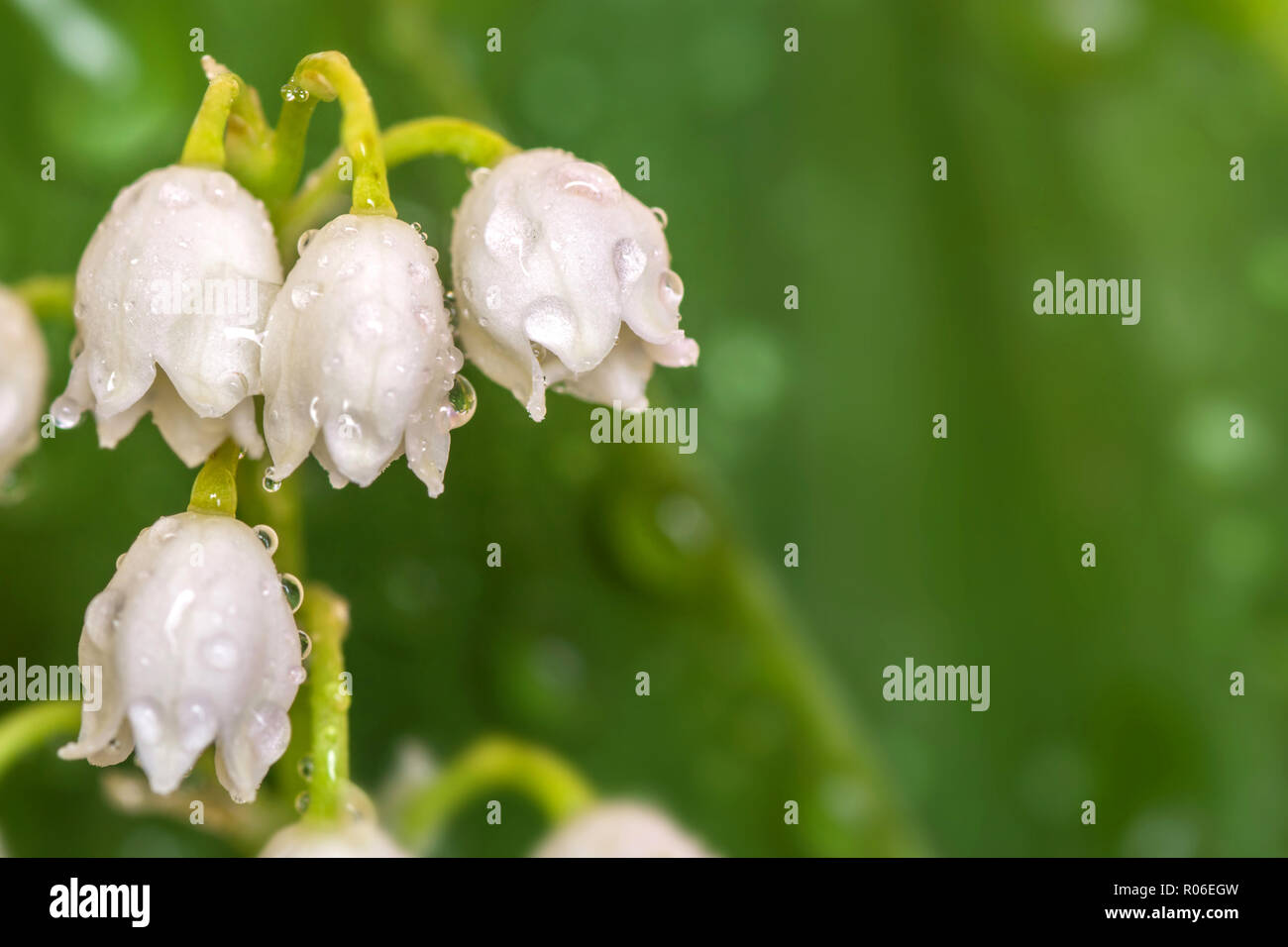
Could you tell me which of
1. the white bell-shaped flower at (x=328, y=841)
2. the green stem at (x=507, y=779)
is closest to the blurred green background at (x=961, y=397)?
the green stem at (x=507, y=779)

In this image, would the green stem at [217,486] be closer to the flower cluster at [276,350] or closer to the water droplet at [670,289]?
the flower cluster at [276,350]

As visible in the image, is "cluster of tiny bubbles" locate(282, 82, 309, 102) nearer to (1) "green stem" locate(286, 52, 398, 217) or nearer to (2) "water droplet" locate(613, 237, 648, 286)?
(1) "green stem" locate(286, 52, 398, 217)

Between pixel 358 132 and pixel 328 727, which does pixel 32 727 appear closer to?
pixel 328 727

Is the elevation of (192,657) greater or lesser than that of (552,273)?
lesser

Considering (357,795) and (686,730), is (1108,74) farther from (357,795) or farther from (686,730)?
(357,795)

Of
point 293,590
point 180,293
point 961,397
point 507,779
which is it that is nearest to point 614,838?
point 507,779

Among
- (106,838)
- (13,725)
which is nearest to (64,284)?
(13,725)
